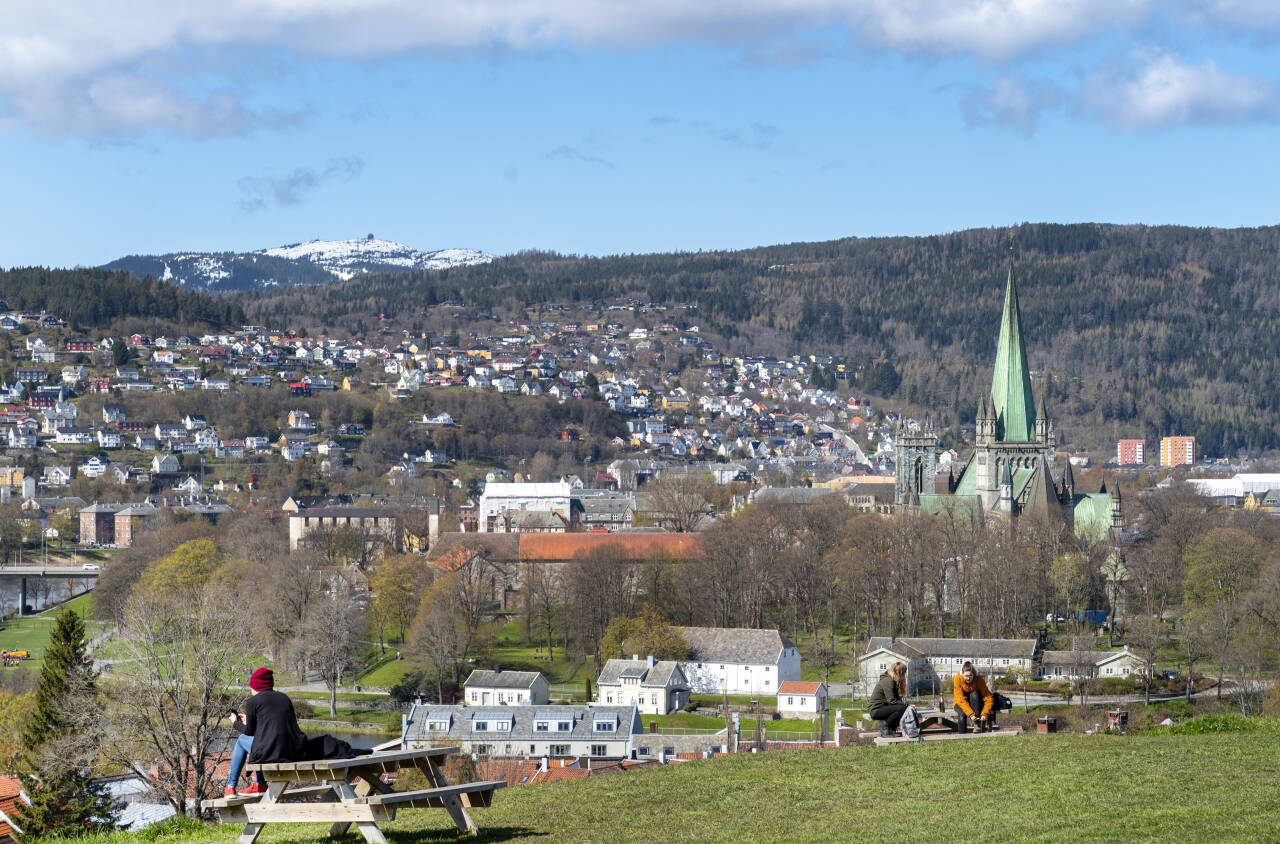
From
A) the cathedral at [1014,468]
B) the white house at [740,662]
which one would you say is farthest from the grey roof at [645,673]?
the cathedral at [1014,468]

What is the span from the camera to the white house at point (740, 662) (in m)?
66.5

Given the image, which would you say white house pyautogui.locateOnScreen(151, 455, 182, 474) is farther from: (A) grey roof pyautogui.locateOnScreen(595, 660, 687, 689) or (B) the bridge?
(A) grey roof pyautogui.locateOnScreen(595, 660, 687, 689)

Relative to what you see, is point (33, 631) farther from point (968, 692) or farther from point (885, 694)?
point (968, 692)

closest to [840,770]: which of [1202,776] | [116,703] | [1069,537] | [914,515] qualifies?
[1202,776]

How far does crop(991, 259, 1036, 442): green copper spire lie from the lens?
102312 mm

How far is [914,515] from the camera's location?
324 ft

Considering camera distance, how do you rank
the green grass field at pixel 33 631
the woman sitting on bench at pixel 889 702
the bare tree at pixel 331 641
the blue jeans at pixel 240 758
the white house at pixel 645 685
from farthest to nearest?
the green grass field at pixel 33 631 → the bare tree at pixel 331 641 → the white house at pixel 645 685 → the woman sitting on bench at pixel 889 702 → the blue jeans at pixel 240 758

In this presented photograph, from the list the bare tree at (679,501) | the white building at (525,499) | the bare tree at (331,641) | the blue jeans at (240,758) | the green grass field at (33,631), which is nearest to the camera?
the blue jeans at (240,758)

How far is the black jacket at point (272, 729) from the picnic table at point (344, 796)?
0.18 metres

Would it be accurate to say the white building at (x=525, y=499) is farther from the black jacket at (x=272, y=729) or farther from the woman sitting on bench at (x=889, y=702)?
the black jacket at (x=272, y=729)

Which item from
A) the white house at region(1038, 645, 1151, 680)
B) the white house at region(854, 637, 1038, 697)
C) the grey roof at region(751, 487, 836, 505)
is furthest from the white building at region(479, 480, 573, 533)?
the white house at region(1038, 645, 1151, 680)

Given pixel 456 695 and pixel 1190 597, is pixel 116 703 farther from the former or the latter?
pixel 1190 597

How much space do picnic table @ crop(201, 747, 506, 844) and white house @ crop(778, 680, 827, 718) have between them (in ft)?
157

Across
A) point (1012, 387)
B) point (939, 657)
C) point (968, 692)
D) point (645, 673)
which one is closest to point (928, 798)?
point (968, 692)
